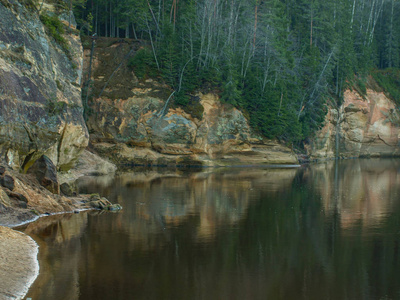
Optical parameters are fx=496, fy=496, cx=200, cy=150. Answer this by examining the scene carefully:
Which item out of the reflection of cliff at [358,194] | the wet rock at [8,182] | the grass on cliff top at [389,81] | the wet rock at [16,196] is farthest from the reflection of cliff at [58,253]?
the grass on cliff top at [389,81]

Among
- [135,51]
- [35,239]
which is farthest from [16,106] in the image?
[135,51]

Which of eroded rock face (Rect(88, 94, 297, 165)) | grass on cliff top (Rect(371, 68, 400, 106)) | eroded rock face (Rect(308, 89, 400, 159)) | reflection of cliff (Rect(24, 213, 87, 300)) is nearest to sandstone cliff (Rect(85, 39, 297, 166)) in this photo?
eroded rock face (Rect(88, 94, 297, 165))

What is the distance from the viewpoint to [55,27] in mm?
35469

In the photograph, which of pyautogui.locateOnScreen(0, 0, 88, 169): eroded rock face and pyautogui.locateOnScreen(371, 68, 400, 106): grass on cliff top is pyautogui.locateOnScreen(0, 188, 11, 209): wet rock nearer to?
pyautogui.locateOnScreen(0, 0, 88, 169): eroded rock face

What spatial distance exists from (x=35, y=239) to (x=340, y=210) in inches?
569

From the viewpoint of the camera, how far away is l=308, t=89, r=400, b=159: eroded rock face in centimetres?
6788

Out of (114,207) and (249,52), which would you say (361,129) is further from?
(114,207)

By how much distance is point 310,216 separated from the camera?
22.4 m

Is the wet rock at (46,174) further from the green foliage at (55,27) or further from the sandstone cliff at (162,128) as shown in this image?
the sandstone cliff at (162,128)

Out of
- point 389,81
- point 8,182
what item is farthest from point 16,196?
point 389,81

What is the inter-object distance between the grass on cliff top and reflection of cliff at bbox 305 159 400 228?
3571 centimetres

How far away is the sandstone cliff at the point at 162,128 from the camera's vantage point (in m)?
49.1

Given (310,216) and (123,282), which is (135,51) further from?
(123,282)

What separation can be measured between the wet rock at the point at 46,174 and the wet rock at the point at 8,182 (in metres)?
2.85
